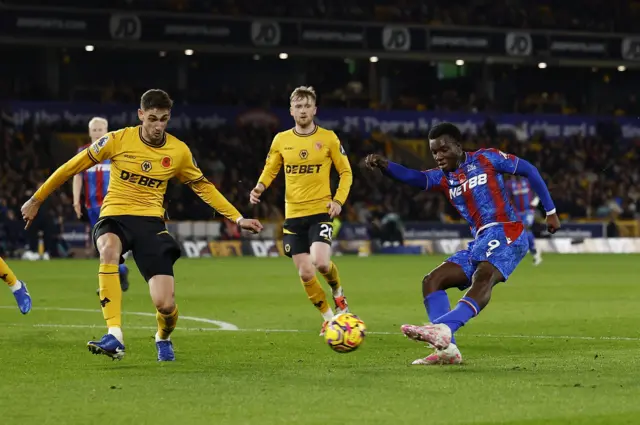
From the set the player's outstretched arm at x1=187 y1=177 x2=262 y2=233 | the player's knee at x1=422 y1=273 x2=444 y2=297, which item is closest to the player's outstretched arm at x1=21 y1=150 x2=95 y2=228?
the player's outstretched arm at x1=187 y1=177 x2=262 y2=233

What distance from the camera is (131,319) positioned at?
15.7 m

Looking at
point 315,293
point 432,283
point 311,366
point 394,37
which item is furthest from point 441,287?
point 394,37

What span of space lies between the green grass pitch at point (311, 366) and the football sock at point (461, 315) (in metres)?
0.37

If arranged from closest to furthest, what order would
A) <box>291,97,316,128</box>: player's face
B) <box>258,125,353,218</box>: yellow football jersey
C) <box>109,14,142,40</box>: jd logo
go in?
<box>291,97,316,128</box>: player's face, <box>258,125,353,218</box>: yellow football jersey, <box>109,14,142,40</box>: jd logo

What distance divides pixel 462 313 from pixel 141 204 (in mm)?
2811

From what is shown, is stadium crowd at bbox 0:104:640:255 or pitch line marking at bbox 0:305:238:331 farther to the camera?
stadium crowd at bbox 0:104:640:255

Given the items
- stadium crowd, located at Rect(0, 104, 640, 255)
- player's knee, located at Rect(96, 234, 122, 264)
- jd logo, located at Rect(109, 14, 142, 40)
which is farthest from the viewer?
jd logo, located at Rect(109, 14, 142, 40)

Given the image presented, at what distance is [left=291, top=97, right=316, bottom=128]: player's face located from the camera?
536 inches

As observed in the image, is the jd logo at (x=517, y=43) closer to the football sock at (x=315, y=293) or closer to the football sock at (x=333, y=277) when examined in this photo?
the football sock at (x=333, y=277)

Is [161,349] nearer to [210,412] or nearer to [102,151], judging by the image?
[102,151]

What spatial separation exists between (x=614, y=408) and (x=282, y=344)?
17.3 ft

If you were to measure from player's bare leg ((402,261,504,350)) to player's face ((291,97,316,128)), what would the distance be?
12.3 ft

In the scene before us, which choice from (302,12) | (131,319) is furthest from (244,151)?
(131,319)

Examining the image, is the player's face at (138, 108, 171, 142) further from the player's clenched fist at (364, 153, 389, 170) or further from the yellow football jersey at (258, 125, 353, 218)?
the yellow football jersey at (258, 125, 353, 218)
